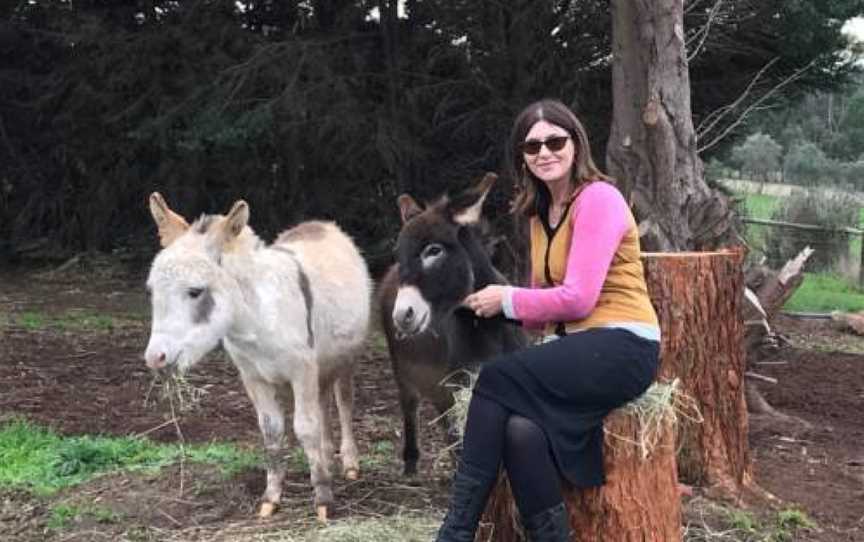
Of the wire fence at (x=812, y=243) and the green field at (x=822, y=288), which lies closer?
the green field at (x=822, y=288)

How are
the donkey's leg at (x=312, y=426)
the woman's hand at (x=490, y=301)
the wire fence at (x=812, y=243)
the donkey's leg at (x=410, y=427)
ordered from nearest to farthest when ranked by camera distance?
the woman's hand at (x=490, y=301), the donkey's leg at (x=312, y=426), the donkey's leg at (x=410, y=427), the wire fence at (x=812, y=243)

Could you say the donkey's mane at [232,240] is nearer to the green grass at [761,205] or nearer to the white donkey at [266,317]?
the white donkey at [266,317]

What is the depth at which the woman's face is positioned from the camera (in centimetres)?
346

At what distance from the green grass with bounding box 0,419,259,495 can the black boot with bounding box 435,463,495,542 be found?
2224 millimetres

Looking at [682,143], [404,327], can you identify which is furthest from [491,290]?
[682,143]

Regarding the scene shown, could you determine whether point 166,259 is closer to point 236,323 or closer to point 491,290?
point 236,323

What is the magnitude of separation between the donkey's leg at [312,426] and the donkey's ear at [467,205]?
0.99 m

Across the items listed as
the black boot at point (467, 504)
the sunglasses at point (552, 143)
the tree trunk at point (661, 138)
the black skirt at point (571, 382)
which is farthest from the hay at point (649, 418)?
the tree trunk at point (661, 138)

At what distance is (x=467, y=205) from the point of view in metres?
4.11

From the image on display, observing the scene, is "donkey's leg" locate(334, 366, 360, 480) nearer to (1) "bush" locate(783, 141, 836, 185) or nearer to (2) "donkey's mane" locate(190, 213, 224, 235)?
(2) "donkey's mane" locate(190, 213, 224, 235)

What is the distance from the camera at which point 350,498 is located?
4762 millimetres

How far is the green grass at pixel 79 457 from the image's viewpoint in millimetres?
5180

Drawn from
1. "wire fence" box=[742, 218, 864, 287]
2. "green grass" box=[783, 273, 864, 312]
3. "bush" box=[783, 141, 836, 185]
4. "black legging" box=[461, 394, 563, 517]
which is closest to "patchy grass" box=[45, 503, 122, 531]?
"black legging" box=[461, 394, 563, 517]

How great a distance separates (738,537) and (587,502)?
3.82 ft
